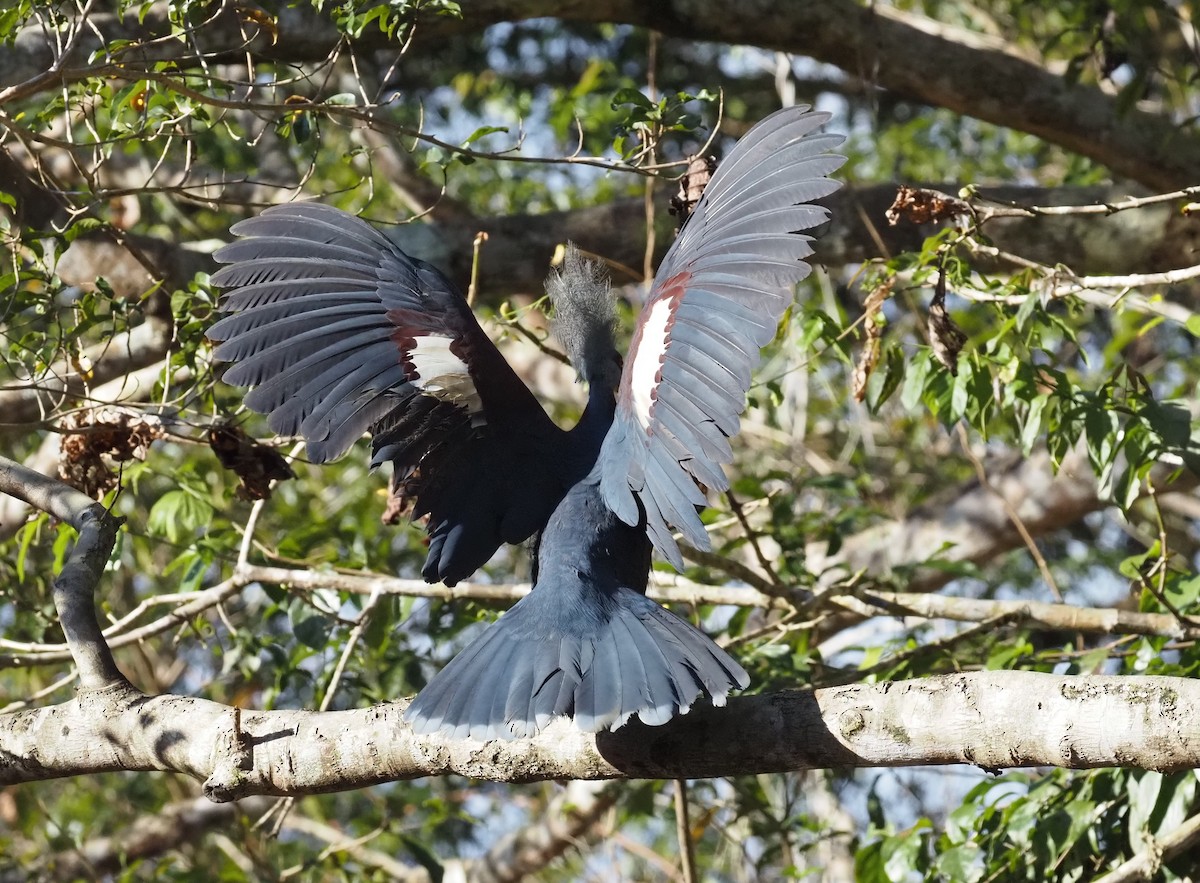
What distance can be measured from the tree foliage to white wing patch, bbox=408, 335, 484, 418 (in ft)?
1.67

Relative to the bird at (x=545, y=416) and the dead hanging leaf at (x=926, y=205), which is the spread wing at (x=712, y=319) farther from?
the dead hanging leaf at (x=926, y=205)

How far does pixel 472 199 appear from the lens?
8.07 metres

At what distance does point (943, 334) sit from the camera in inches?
132

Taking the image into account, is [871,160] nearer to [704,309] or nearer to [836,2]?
[836,2]

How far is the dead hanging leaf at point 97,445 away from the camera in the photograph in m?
3.29

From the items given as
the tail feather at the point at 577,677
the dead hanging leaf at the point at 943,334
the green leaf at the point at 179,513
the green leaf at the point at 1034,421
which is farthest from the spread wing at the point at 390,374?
the green leaf at the point at 1034,421

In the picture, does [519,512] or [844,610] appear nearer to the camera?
[519,512]

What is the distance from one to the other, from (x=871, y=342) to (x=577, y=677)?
1.30 meters

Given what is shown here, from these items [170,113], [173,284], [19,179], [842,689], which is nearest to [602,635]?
[842,689]

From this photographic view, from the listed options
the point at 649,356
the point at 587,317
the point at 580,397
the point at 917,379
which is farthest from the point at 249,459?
the point at 580,397

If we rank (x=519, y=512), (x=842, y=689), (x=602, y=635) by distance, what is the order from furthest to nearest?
1. (x=519, y=512)
2. (x=602, y=635)
3. (x=842, y=689)

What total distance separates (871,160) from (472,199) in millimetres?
2451

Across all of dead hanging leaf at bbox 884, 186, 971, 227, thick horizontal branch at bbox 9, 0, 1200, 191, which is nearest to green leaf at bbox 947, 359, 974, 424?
dead hanging leaf at bbox 884, 186, 971, 227

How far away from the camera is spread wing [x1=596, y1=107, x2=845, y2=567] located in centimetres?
265
